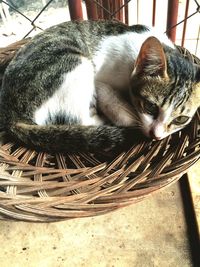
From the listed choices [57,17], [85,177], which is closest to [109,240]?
[85,177]

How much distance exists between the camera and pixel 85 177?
98cm

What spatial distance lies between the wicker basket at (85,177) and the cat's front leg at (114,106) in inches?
4.5

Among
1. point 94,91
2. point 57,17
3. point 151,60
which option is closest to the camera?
point 151,60

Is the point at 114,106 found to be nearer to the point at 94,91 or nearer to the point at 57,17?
the point at 94,91

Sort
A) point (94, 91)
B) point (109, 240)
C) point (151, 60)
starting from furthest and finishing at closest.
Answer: point (94, 91), point (109, 240), point (151, 60)

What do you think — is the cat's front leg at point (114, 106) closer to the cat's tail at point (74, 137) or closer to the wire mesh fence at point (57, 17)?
the cat's tail at point (74, 137)

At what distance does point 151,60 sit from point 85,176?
39 cm

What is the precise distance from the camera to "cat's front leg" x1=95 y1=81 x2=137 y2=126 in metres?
1.13

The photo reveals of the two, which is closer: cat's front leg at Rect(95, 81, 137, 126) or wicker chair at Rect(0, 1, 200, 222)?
wicker chair at Rect(0, 1, 200, 222)

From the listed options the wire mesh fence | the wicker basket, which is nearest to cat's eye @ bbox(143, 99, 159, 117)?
the wicker basket

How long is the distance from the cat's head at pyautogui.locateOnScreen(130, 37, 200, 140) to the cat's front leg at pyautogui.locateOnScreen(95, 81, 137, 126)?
6cm

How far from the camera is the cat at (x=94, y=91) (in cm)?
101

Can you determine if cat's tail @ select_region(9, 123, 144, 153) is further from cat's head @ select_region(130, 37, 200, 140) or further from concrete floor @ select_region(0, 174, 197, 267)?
concrete floor @ select_region(0, 174, 197, 267)

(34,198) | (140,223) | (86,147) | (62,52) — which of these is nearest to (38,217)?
(34,198)
